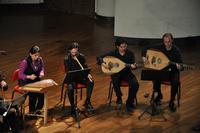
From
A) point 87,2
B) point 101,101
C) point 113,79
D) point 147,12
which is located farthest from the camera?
point 87,2

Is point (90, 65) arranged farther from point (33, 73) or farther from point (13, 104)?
point (13, 104)

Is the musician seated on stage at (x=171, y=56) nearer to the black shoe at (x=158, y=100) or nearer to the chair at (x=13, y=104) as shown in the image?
the black shoe at (x=158, y=100)

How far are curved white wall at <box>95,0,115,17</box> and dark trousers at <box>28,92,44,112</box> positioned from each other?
8330mm

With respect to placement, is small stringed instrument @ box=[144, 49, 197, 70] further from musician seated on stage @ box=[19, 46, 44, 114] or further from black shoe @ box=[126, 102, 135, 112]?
musician seated on stage @ box=[19, 46, 44, 114]

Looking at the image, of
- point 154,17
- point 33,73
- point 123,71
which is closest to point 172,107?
point 123,71

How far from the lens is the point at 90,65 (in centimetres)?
1023

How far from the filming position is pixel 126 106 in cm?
761

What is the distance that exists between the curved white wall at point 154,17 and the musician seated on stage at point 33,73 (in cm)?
538

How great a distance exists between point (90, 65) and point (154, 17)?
272 cm

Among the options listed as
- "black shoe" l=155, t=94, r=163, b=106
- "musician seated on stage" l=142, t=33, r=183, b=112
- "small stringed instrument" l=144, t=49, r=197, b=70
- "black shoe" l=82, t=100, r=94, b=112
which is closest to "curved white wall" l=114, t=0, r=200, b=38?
"black shoe" l=155, t=94, r=163, b=106

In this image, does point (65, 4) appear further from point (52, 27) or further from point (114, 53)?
point (114, 53)

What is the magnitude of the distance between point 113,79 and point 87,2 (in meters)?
9.92

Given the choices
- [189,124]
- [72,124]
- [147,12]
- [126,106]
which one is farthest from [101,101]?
[147,12]

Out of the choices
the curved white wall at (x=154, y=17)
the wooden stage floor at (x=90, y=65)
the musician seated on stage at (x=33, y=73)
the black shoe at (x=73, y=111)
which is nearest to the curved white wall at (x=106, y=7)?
the wooden stage floor at (x=90, y=65)
